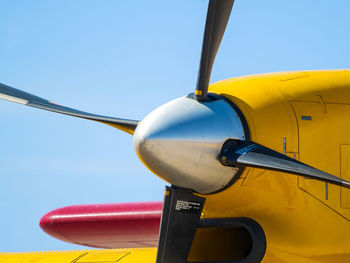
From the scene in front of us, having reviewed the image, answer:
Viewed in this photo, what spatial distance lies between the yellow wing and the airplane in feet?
5.83

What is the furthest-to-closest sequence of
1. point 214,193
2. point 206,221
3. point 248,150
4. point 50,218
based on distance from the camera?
point 50,218, point 206,221, point 214,193, point 248,150

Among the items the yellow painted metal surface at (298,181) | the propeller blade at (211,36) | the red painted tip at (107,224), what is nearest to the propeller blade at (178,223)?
the yellow painted metal surface at (298,181)

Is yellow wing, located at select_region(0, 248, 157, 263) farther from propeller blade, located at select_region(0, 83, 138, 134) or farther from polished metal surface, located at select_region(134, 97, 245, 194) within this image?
polished metal surface, located at select_region(134, 97, 245, 194)

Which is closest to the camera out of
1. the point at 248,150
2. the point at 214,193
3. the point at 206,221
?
the point at 248,150

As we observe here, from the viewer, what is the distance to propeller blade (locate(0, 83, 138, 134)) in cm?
714

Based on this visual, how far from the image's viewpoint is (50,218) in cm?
1135

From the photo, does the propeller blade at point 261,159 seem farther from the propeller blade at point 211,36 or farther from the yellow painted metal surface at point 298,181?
Answer: the propeller blade at point 211,36

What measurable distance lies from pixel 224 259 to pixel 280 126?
2.02m

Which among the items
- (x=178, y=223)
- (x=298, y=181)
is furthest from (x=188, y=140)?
(x=298, y=181)

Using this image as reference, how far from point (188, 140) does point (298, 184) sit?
1495mm

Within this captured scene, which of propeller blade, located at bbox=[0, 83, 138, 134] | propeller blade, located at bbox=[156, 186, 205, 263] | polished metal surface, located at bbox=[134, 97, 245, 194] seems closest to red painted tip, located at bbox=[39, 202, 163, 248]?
propeller blade, located at bbox=[0, 83, 138, 134]

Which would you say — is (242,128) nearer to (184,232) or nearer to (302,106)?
(302,106)

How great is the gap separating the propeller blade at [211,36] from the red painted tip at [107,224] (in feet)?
16.8

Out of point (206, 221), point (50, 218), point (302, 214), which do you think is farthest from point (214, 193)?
point (50, 218)
